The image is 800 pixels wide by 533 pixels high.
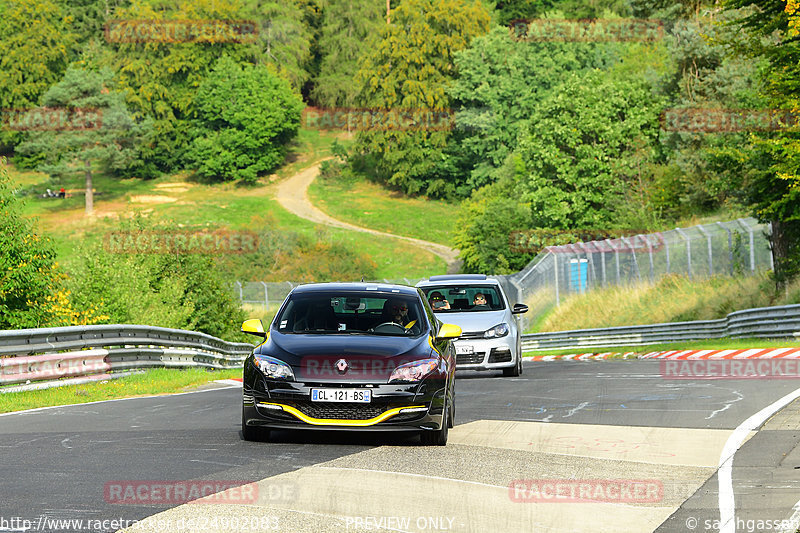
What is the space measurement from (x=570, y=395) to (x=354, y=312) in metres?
5.44

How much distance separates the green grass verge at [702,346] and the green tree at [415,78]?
6827 centimetres

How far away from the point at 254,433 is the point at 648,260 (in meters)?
33.2

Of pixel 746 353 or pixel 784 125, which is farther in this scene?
pixel 784 125

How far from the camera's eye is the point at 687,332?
112 feet

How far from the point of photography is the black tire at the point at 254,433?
36.0 feet

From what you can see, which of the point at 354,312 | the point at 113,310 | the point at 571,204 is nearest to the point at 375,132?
the point at 571,204

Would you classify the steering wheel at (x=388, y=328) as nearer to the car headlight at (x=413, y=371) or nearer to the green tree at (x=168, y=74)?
the car headlight at (x=413, y=371)

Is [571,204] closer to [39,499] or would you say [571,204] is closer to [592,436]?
[592,436]

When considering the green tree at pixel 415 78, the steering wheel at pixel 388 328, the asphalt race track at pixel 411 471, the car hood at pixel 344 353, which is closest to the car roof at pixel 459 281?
the asphalt race track at pixel 411 471

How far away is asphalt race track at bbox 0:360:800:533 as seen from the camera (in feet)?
24.1

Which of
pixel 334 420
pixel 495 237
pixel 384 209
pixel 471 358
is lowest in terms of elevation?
pixel 384 209

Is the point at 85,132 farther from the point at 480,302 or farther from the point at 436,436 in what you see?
the point at 436,436

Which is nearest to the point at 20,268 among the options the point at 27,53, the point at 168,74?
the point at 168,74

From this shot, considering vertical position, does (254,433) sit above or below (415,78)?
above
